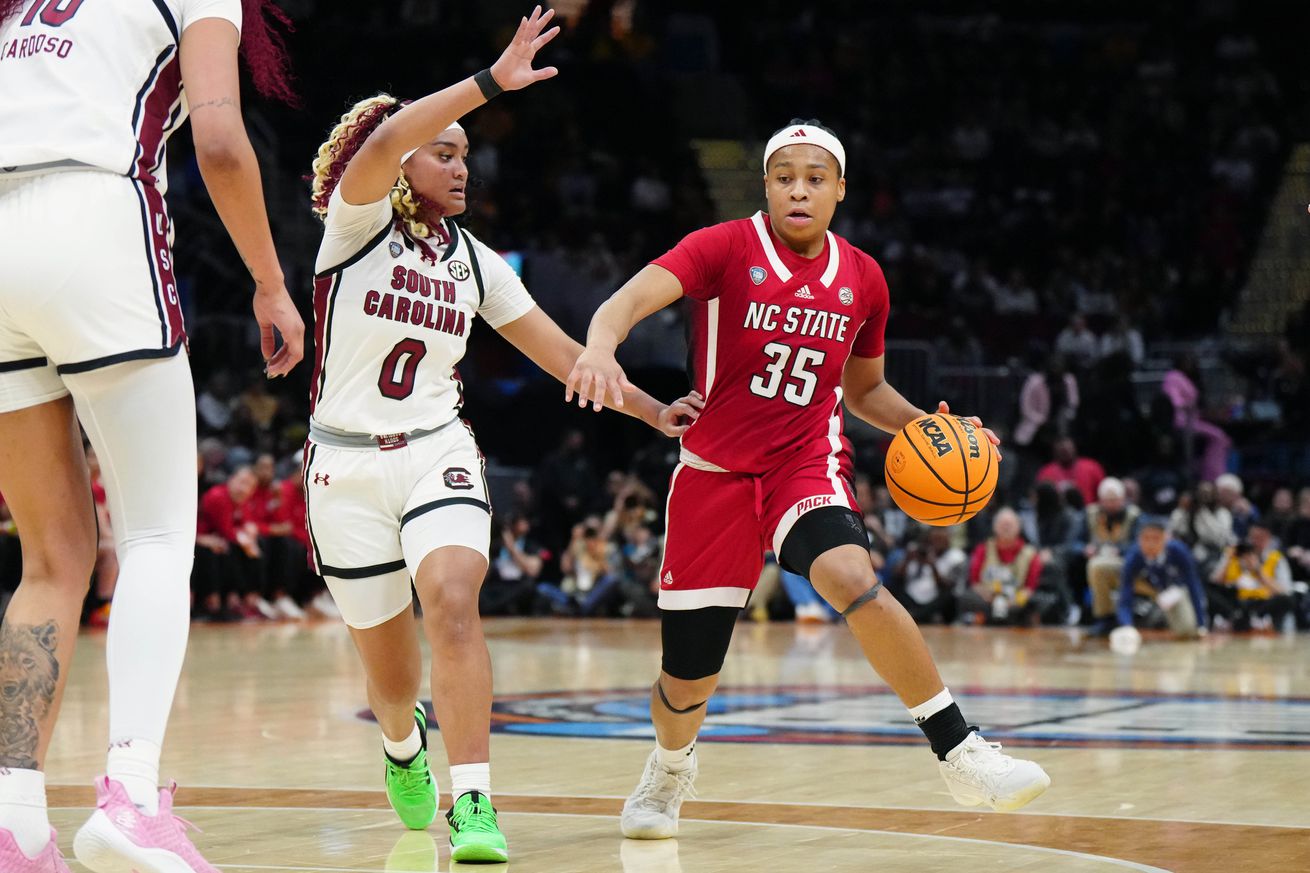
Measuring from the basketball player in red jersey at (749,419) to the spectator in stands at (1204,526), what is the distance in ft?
34.5

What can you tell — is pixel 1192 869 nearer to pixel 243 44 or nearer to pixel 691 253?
pixel 691 253

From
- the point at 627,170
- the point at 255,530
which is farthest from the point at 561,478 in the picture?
the point at 627,170

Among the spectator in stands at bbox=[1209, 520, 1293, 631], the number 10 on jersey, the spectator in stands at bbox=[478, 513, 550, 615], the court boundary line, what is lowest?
the spectator in stands at bbox=[478, 513, 550, 615]

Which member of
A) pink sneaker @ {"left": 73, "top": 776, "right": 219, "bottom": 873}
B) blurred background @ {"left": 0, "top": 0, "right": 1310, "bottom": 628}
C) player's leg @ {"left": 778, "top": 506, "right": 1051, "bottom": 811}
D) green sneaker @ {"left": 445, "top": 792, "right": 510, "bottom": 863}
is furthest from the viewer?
blurred background @ {"left": 0, "top": 0, "right": 1310, "bottom": 628}

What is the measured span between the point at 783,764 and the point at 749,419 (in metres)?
1.89

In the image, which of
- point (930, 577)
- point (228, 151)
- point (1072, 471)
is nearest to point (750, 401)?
point (228, 151)

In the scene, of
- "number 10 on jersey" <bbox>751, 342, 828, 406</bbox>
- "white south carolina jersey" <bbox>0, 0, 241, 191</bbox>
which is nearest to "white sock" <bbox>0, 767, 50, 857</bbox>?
"white south carolina jersey" <bbox>0, 0, 241, 191</bbox>

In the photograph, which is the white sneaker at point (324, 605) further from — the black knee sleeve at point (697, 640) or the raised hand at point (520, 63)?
the raised hand at point (520, 63)

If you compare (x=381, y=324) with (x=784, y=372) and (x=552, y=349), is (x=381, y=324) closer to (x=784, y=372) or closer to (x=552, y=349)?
(x=552, y=349)

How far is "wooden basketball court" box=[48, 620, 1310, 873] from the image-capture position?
16.4 ft

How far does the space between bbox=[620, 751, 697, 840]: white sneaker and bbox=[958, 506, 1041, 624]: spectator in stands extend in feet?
34.4

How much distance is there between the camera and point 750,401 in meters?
Answer: 5.63

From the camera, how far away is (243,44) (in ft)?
13.8

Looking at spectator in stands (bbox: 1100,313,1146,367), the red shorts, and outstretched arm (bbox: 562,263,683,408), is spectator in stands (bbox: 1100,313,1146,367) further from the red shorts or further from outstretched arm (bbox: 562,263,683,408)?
outstretched arm (bbox: 562,263,683,408)
